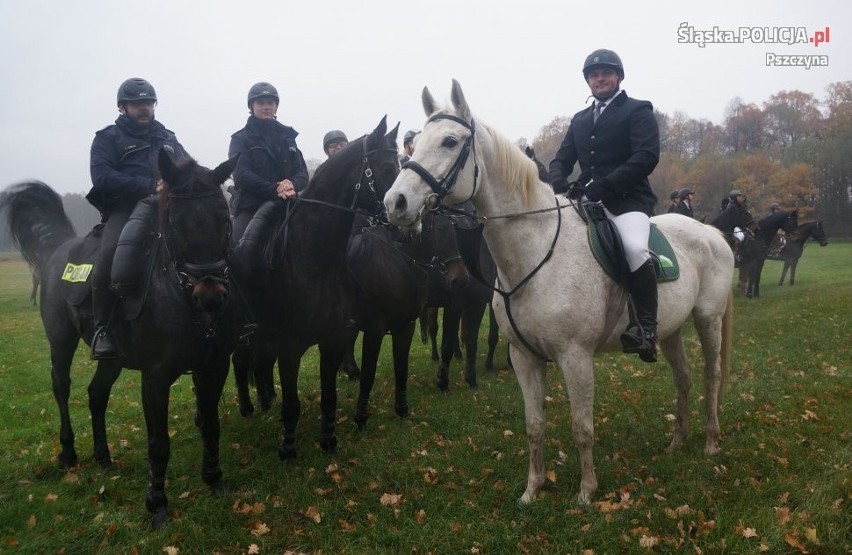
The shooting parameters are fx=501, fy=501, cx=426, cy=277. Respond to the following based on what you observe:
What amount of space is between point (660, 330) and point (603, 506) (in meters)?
1.61

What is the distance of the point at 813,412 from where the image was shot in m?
5.81

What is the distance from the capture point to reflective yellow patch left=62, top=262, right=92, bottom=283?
462 centimetres

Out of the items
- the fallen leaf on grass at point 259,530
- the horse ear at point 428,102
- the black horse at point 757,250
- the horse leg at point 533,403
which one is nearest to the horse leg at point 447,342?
the horse leg at point 533,403

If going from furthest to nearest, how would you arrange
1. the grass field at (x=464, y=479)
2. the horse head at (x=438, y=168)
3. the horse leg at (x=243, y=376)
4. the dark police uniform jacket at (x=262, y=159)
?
the horse leg at (x=243, y=376) → the dark police uniform jacket at (x=262, y=159) → the grass field at (x=464, y=479) → the horse head at (x=438, y=168)

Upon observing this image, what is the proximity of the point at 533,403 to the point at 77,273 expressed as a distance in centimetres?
436

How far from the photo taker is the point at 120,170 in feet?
15.4

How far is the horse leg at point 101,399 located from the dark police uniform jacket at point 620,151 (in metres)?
4.97

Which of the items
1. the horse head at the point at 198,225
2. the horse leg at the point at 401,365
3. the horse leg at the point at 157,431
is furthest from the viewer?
the horse leg at the point at 401,365

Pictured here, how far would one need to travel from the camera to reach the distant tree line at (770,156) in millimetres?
44938

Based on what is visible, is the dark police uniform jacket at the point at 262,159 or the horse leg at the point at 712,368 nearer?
the horse leg at the point at 712,368

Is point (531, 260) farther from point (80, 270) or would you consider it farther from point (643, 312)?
point (80, 270)

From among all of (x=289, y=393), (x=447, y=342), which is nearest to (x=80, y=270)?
(x=289, y=393)

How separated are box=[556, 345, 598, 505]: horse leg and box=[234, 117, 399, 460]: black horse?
2.02 metres

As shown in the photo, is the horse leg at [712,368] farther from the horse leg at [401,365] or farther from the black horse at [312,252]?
the black horse at [312,252]
